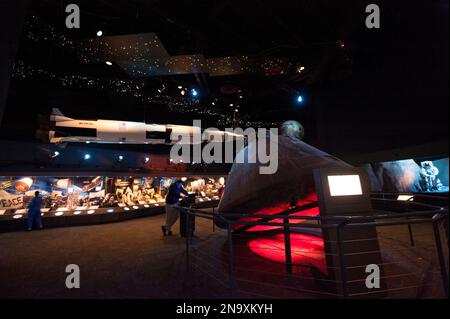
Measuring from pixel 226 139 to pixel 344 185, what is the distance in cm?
852

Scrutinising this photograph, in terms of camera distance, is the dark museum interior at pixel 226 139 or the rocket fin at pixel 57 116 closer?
the dark museum interior at pixel 226 139

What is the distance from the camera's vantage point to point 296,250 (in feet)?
15.1

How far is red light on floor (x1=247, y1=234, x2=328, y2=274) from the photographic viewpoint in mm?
3952

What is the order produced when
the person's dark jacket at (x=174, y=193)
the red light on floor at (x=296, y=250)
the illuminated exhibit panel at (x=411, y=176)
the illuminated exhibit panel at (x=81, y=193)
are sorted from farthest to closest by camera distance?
the illuminated exhibit panel at (x=411, y=176), the illuminated exhibit panel at (x=81, y=193), the person's dark jacket at (x=174, y=193), the red light on floor at (x=296, y=250)

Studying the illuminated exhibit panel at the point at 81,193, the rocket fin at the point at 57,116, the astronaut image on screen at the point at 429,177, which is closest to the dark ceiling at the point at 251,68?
the rocket fin at the point at 57,116

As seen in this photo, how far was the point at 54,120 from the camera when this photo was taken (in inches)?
309

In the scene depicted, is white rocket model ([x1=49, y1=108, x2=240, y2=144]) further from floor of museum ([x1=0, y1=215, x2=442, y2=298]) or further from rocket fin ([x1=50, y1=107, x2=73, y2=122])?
floor of museum ([x1=0, y1=215, x2=442, y2=298])

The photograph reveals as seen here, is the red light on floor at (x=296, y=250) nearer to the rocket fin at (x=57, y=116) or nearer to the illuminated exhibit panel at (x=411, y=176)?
the illuminated exhibit panel at (x=411, y=176)

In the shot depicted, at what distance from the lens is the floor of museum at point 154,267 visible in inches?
114

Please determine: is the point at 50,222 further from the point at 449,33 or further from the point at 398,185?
the point at 398,185

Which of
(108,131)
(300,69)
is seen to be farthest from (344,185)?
(108,131)

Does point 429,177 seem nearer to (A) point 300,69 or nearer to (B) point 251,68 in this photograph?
(A) point 300,69

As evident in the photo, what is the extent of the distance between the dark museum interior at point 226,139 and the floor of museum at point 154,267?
0.13 feet

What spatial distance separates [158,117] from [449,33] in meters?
9.45
